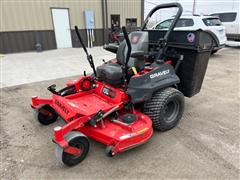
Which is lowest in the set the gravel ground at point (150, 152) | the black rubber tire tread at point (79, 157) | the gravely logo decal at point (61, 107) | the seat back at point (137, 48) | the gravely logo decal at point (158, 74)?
the gravel ground at point (150, 152)

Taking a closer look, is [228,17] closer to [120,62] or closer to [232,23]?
[232,23]

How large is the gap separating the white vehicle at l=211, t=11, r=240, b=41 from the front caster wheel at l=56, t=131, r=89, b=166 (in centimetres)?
1091

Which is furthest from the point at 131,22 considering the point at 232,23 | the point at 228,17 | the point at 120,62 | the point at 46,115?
the point at 46,115

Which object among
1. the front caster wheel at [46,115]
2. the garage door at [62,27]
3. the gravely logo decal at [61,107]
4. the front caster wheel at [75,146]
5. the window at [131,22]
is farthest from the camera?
the window at [131,22]

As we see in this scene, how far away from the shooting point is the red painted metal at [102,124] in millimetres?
2055

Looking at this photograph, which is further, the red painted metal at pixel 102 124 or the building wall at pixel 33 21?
the building wall at pixel 33 21

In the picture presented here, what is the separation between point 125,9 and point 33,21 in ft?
18.2

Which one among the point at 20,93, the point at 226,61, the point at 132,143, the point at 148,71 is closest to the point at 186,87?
the point at 148,71

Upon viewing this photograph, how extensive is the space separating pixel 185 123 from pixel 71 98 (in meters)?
1.74

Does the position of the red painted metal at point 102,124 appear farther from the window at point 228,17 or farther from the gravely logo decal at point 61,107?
the window at point 228,17

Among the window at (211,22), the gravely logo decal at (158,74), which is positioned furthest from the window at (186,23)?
the gravely logo decal at (158,74)

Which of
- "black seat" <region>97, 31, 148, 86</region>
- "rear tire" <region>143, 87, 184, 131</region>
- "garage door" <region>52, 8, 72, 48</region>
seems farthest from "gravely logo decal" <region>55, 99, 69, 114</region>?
"garage door" <region>52, 8, 72, 48</region>

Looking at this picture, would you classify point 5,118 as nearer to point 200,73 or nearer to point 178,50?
point 178,50

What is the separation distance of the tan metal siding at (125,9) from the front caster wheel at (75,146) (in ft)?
35.0
